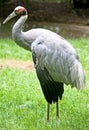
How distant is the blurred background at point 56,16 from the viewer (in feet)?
57.1

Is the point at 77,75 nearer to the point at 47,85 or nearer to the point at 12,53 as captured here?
the point at 47,85

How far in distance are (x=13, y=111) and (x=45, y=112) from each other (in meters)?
0.47

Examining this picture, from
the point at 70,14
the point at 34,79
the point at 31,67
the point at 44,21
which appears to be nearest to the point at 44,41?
the point at 34,79

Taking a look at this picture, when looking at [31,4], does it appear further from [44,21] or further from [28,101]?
[28,101]

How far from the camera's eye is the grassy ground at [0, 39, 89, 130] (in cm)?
541

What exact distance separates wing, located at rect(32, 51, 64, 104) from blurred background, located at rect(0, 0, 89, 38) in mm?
10588

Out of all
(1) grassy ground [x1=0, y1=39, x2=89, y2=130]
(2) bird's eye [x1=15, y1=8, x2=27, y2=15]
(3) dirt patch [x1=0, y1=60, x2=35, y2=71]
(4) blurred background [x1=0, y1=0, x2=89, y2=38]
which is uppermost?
(2) bird's eye [x1=15, y1=8, x2=27, y2=15]

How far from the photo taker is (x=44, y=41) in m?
5.30

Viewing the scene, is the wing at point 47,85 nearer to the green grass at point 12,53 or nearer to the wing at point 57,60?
the wing at point 57,60

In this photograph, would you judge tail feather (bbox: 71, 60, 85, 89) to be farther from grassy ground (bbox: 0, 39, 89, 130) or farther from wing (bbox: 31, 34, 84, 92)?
grassy ground (bbox: 0, 39, 89, 130)

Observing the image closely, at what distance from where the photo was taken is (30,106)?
6340 mm

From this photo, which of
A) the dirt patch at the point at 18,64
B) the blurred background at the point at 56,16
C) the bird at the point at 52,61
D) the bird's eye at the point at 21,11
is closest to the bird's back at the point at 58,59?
the bird at the point at 52,61

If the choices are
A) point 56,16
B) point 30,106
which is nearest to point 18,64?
point 30,106

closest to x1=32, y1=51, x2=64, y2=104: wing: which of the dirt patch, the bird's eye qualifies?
the bird's eye
